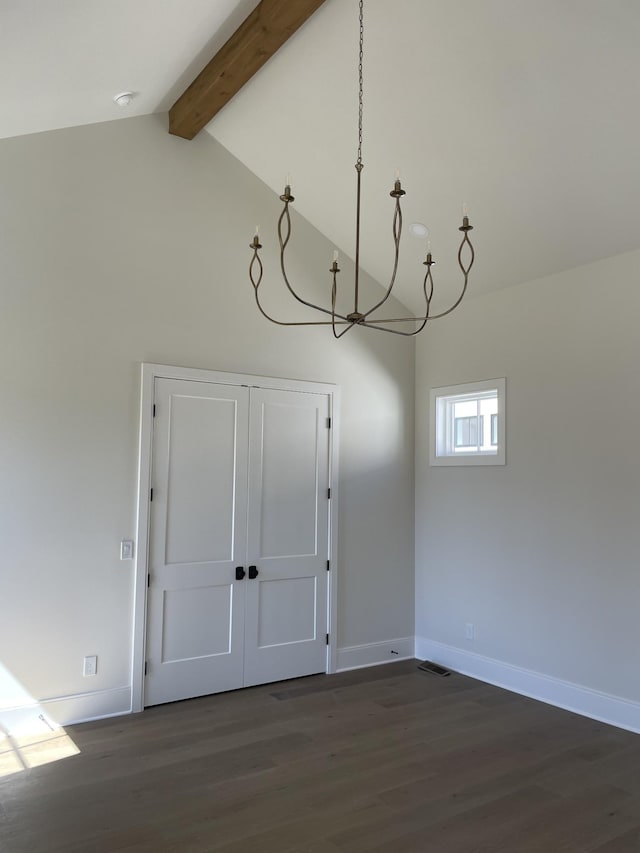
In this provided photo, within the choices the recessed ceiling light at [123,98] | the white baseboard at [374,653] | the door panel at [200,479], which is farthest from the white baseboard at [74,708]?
the recessed ceiling light at [123,98]

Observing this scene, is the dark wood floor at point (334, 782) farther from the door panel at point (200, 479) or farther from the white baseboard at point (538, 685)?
the door panel at point (200, 479)

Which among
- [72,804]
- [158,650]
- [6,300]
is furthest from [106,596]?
[6,300]

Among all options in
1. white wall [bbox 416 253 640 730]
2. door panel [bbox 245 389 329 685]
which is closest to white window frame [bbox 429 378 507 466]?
white wall [bbox 416 253 640 730]

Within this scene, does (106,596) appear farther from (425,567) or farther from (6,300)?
(425,567)

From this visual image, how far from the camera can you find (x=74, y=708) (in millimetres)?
3729

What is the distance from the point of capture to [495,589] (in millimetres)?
4609

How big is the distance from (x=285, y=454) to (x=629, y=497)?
231cm

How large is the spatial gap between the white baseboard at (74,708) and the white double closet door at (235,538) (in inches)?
7.5

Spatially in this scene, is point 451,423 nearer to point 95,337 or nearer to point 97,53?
point 95,337

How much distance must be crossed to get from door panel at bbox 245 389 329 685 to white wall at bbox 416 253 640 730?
1.03 meters

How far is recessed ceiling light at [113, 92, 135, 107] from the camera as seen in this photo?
3.71m

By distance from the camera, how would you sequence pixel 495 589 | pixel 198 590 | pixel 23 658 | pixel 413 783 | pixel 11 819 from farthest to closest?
pixel 495 589, pixel 198 590, pixel 23 658, pixel 413 783, pixel 11 819

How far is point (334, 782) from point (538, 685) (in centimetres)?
186

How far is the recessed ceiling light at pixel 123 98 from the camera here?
3.71 metres
